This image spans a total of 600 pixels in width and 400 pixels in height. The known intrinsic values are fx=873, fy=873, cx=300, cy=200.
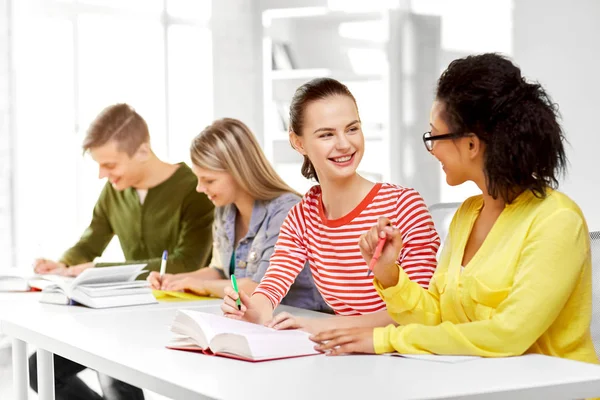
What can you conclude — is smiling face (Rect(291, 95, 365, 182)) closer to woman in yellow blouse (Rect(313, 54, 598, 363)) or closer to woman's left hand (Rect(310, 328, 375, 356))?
woman in yellow blouse (Rect(313, 54, 598, 363))

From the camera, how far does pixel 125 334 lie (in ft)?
6.18

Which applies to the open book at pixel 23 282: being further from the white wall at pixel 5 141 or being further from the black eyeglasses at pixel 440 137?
the white wall at pixel 5 141

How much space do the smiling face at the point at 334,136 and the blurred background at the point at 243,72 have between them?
2.85m

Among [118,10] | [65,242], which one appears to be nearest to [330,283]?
[65,242]

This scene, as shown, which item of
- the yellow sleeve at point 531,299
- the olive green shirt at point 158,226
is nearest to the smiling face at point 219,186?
the olive green shirt at point 158,226

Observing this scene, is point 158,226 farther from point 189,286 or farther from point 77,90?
point 77,90

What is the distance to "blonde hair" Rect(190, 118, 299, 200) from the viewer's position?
2592 millimetres

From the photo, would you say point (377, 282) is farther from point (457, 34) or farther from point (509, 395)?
point (457, 34)

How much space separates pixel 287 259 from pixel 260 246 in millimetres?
419

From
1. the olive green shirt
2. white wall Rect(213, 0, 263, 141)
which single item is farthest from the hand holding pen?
white wall Rect(213, 0, 263, 141)

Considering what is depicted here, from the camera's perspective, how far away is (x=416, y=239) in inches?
75.0

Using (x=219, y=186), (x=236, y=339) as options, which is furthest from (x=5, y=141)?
(x=236, y=339)

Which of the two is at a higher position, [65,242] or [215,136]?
[215,136]

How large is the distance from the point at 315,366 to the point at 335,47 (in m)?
4.81
